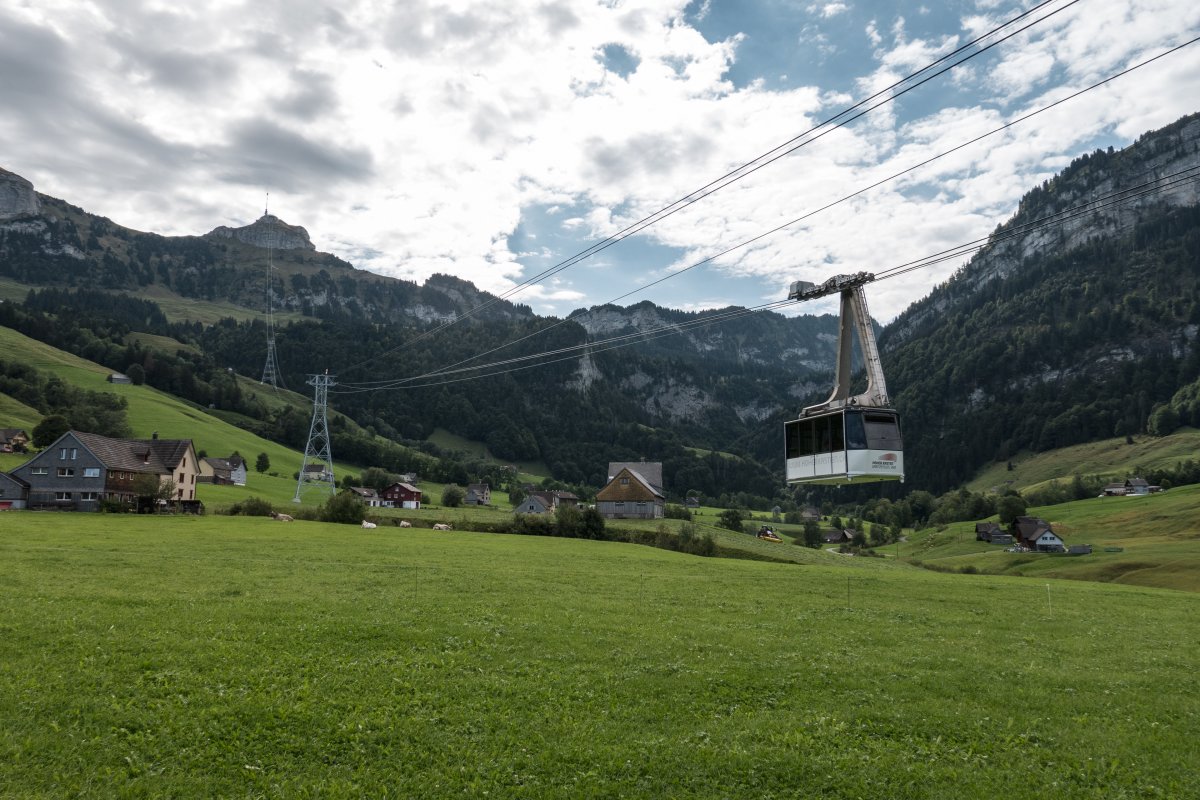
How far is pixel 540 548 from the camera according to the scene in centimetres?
A: 5847

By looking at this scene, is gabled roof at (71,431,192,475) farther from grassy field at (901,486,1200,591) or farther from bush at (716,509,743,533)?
grassy field at (901,486,1200,591)

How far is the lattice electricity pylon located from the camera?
95312 millimetres

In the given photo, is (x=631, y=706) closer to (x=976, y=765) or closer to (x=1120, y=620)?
(x=976, y=765)

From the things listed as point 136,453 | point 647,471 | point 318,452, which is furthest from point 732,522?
point 318,452

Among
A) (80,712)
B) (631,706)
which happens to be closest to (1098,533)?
(631,706)

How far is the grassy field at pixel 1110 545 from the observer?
246ft

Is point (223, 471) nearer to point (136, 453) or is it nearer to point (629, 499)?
point (136, 453)

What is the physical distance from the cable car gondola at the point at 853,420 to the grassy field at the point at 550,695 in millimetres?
5878

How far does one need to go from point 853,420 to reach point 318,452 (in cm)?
15461

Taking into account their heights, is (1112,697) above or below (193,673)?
below

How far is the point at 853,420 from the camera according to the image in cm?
2406

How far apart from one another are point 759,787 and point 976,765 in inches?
194

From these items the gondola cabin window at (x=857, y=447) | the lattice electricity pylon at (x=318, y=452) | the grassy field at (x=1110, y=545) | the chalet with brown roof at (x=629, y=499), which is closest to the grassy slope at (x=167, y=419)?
the lattice electricity pylon at (x=318, y=452)

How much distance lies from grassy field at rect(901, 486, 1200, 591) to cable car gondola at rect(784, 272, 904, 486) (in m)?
60.4
